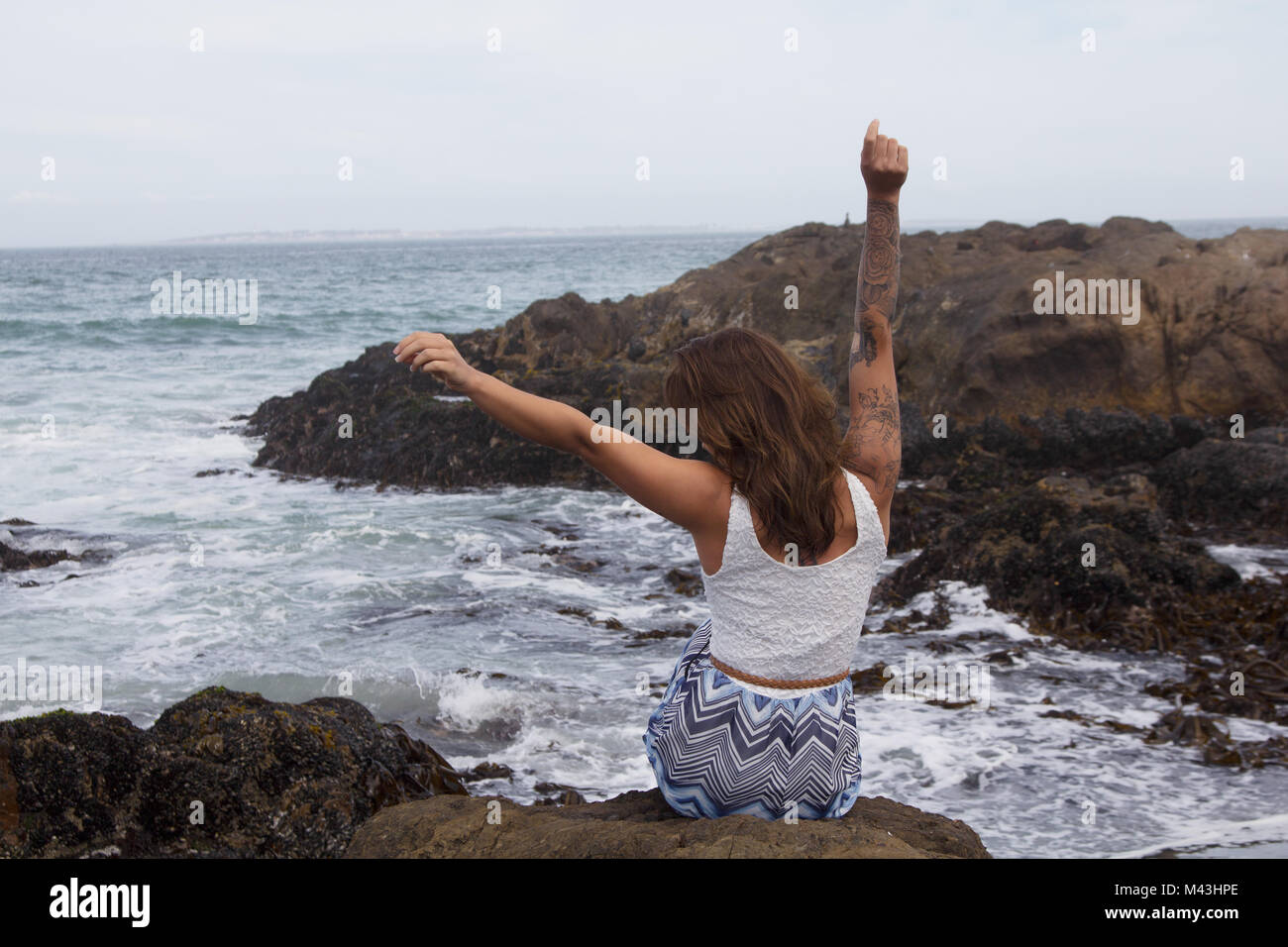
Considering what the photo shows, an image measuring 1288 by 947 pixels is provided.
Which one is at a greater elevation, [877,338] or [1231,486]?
[877,338]

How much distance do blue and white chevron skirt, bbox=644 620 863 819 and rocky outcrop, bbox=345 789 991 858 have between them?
88mm

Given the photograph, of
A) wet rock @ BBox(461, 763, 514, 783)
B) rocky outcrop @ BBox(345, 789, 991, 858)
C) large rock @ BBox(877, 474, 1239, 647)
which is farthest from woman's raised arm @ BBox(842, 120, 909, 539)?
large rock @ BBox(877, 474, 1239, 647)

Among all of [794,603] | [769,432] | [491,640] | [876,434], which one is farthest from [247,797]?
[491,640]

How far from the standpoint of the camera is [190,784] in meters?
3.47

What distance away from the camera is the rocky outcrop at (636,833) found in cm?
224

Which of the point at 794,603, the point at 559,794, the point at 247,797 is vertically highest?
the point at 794,603

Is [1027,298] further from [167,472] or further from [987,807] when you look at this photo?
[167,472]

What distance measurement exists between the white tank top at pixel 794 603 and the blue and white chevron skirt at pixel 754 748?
0.06m

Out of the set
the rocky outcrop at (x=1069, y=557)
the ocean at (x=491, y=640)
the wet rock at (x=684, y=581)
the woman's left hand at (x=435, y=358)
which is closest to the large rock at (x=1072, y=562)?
the rocky outcrop at (x=1069, y=557)

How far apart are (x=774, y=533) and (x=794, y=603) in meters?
0.19

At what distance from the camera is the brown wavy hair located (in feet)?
7.56

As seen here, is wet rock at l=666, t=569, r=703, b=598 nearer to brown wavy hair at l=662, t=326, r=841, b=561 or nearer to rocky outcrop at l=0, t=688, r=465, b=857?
rocky outcrop at l=0, t=688, r=465, b=857

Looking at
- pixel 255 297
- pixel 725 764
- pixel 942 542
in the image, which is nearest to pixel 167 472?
pixel 942 542

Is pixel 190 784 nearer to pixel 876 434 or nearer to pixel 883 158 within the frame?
pixel 876 434
